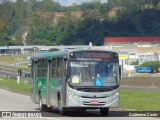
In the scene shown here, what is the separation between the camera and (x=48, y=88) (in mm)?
30016

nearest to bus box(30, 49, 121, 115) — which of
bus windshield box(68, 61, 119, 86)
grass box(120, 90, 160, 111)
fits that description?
bus windshield box(68, 61, 119, 86)

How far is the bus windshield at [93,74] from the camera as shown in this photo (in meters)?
26.7

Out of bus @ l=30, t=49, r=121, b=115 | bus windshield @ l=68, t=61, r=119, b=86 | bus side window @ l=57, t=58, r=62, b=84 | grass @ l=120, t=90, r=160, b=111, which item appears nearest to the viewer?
bus @ l=30, t=49, r=121, b=115

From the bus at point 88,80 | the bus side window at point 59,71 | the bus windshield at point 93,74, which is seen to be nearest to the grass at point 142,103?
the bus at point 88,80

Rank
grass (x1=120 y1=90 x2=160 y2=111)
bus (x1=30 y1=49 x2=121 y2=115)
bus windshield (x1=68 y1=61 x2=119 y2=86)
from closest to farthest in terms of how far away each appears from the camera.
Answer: bus (x1=30 y1=49 x2=121 y2=115)
bus windshield (x1=68 y1=61 x2=119 y2=86)
grass (x1=120 y1=90 x2=160 y2=111)

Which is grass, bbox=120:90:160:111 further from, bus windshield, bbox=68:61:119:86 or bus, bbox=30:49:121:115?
bus windshield, bbox=68:61:119:86

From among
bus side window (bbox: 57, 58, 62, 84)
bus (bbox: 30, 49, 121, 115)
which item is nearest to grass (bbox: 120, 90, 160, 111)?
bus (bbox: 30, 49, 121, 115)

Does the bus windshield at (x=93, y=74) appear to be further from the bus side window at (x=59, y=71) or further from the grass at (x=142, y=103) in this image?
the grass at (x=142, y=103)

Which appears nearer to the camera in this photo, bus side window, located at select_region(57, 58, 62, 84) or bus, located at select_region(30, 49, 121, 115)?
bus, located at select_region(30, 49, 121, 115)

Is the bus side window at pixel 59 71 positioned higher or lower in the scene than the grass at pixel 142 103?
higher

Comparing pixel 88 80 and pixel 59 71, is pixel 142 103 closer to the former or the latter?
pixel 59 71

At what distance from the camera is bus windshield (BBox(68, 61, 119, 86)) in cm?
2669

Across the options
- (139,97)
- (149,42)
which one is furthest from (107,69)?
(149,42)

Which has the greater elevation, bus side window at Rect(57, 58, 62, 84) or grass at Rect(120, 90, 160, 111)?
bus side window at Rect(57, 58, 62, 84)
